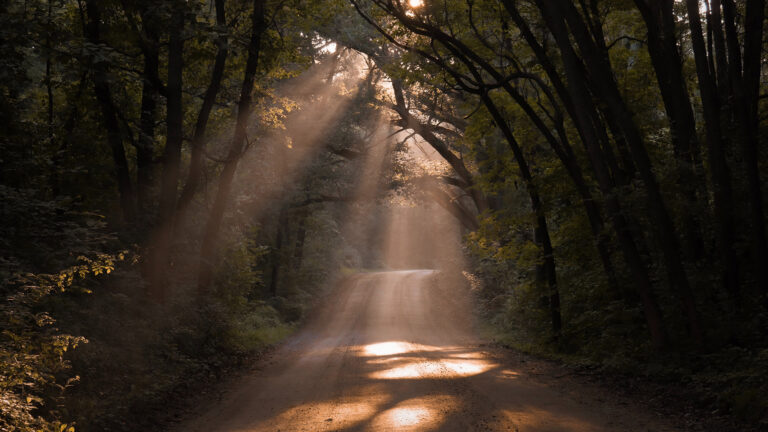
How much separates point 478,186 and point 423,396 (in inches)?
414

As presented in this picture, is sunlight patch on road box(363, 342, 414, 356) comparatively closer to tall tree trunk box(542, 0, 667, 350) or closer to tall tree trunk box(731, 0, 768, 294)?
tall tree trunk box(542, 0, 667, 350)

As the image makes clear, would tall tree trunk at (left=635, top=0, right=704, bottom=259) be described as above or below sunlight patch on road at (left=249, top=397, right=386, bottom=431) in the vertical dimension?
above

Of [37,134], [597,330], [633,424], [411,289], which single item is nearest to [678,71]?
[597,330]

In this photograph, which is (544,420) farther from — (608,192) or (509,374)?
(608,192)

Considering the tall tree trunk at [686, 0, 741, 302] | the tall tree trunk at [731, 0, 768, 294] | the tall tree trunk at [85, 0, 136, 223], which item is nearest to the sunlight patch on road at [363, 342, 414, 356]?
the tall tree trunk at [85, 0, 136, 223]

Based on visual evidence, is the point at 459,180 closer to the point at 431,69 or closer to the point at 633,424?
the point at 431,69

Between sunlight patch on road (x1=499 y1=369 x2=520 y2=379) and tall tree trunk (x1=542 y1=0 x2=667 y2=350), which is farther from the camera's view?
sunlight patch on road (x1=499 y1=369 x2=520 y2=379)

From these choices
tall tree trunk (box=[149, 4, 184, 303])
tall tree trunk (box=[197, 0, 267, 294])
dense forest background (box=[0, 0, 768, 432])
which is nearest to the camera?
dense forest background (box=[0, 0, 768, 432])

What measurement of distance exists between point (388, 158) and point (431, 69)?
53.1ft

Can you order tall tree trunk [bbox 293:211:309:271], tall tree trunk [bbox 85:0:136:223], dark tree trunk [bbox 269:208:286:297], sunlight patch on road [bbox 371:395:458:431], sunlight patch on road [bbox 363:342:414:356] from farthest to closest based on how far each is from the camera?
1. tall tree trunk [bbox 293:211:309:271]
2. dark tree trunk [bbox 269:208:286:297]
3. sunlight patch on road [bbox 363:342:414:356]
4. tall tree trunk [bbox 85:0:136:223]
5. sunlight patch on road [bbox 371:395:458:431]

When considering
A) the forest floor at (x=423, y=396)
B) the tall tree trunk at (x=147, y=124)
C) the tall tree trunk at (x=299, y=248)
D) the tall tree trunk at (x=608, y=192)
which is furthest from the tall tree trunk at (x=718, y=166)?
the tall tree trunk at (x=299, y=248)

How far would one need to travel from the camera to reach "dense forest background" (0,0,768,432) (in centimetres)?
916

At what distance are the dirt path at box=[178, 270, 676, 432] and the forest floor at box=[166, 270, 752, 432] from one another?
0.05 feet

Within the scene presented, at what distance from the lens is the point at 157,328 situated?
40.0ft
